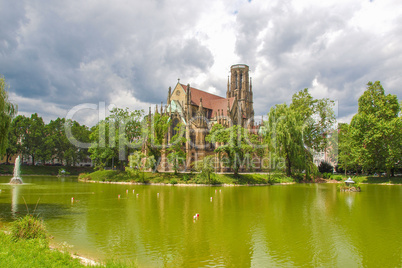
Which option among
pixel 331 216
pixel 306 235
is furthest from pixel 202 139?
pixel 306 235

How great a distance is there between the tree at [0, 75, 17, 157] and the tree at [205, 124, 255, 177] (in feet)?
95.1

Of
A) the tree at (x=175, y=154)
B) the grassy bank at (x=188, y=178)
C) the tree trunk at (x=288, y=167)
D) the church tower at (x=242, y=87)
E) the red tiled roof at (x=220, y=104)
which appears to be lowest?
the grassy bank at (x=188, y=178)

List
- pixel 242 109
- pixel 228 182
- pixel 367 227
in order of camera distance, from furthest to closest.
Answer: pixel 242 109 → pixel 228 182 → pixel 367 227

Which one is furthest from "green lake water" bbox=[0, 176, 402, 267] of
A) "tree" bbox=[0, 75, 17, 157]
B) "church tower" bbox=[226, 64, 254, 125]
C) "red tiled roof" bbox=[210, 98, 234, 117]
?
"church tower" bbox=[226, 64, 254, 125]

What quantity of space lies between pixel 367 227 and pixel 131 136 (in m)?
41.0

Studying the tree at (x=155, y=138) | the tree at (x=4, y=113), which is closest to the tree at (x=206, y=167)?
the tree at (x=155, y=138)

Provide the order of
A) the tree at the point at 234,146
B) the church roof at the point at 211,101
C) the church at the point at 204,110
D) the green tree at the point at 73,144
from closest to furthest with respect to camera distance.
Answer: the tree at the point at 234,146 < the church at the point at 204,110 < the green tree at the point at 73,144 < the church roof at the point at 211,101

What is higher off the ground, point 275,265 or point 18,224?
point 18,224

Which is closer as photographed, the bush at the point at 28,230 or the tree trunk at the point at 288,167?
the bush at the point at 28,230

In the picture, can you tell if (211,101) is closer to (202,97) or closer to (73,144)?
(202,97)

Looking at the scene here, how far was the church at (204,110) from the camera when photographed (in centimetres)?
5547

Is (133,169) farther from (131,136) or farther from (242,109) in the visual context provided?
(242,109)

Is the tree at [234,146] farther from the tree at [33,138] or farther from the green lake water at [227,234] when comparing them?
the tree at [33,138]

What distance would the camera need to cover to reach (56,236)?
11438 millimetres
